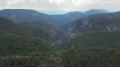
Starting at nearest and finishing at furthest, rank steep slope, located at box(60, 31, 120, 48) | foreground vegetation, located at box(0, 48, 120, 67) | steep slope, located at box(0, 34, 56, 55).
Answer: foreground vegetation, located at box(0, 48, 120, 67)
steep slope, located at box(0, 34, 56, 55)
steep slope, located at box(60, 31, 120, 48)

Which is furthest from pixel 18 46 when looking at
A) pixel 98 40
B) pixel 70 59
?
pixel 98 40

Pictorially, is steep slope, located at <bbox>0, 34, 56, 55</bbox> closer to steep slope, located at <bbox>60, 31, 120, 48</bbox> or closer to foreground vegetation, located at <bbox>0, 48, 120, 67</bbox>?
foreground vegetation, located at <bbox>0, 48, 120, 67</bbox>

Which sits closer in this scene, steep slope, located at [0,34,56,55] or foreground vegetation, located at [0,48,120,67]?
foreground vegetation, located at [0,48,120,67]

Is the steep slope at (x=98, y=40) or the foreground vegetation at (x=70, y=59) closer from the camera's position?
the foreground vegetation at (x=70, y=59)

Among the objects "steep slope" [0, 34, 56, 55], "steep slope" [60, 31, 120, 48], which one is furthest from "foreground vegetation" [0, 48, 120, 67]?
"steep slope" [60, 31, 120, 48]

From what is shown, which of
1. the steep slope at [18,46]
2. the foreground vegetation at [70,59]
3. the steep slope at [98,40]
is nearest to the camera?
the foreground vegetation at [70,59]

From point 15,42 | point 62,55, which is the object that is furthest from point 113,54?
point 15,42

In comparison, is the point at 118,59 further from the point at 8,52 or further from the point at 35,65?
the point at 8,52

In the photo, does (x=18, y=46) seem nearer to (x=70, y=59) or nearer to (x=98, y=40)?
(x=70, y=59)

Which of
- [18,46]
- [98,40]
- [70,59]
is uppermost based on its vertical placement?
[18,46]

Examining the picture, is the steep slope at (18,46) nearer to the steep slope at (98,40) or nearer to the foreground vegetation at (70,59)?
the foreground vegetation at (70,59)

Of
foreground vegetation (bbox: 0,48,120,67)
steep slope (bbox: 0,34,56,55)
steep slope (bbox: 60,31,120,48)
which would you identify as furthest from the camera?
steep slope (bbox: 60,31,120,48)

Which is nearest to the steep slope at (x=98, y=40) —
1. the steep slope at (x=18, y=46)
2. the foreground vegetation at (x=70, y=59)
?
the steep slope at (x=18, y=46)
